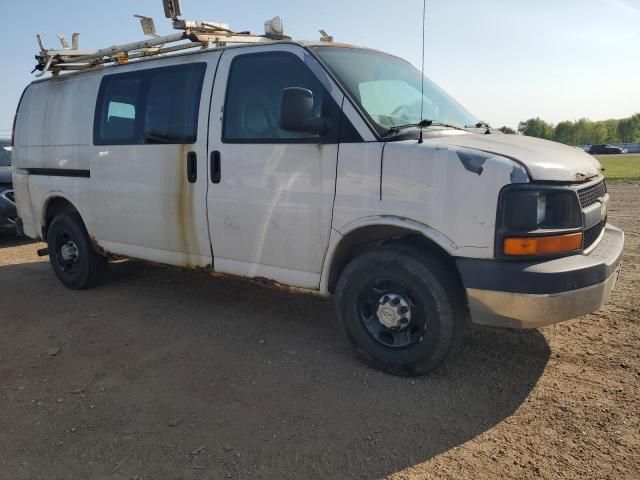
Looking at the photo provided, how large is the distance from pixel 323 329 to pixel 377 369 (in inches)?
35.6

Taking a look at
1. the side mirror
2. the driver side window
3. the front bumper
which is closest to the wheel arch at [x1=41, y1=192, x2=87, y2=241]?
the driver side window

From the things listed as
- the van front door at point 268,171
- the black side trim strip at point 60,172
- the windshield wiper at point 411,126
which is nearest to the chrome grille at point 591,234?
the windshield wiper at point 411,126

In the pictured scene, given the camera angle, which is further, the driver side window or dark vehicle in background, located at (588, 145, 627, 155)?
dark vehicle in background, located at (588, 145, 627, 155)

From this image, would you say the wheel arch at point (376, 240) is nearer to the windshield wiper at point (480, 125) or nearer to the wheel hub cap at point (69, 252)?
the windshield wiper at point (480, 125)

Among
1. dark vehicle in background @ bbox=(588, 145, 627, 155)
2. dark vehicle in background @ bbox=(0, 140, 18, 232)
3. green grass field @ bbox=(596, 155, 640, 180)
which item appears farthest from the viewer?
dark vehicle in background @ bbox=(588, 145, 627, 155)

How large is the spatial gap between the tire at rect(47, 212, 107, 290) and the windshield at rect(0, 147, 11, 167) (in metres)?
4.13

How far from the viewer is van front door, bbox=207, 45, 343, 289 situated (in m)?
3.57

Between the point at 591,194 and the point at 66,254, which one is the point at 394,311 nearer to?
the point at 591,194

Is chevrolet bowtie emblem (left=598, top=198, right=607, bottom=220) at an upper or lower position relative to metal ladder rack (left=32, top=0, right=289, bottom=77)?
lower

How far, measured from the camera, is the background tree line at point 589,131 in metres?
117

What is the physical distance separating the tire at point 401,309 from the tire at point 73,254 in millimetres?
3187

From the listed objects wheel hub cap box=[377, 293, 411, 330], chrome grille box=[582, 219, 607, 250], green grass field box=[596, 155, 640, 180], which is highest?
chrome grille box=[582, 219, 607, 250]

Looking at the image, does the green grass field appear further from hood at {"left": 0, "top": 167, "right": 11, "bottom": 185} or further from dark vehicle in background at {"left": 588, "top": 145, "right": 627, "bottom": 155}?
dark vehicle in background at {"left": 588, "top": 145, "right": 627, "bottom": 155}

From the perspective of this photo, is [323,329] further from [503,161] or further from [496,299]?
[503,161]
